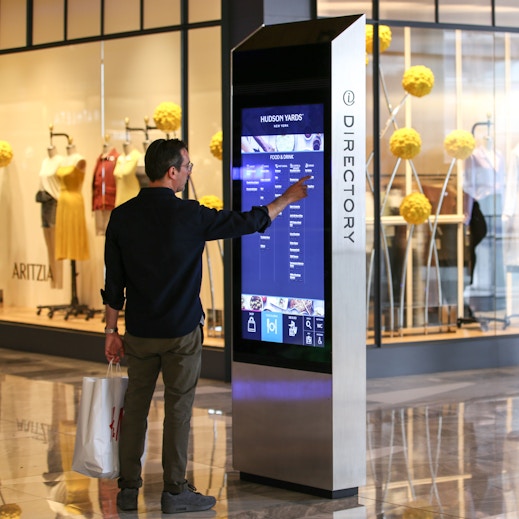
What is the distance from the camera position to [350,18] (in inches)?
203

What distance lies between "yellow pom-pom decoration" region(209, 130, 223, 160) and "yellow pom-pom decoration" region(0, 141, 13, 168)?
302cm

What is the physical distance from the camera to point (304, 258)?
5.27m

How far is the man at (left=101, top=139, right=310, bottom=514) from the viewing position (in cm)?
489

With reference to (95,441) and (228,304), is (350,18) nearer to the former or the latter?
(95,441)

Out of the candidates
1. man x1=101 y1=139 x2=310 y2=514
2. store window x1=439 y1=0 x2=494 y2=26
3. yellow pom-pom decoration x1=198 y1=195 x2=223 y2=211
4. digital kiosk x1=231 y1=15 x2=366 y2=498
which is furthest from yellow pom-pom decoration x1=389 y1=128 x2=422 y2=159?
man x1=101 y1=139 x2=310 y2=514

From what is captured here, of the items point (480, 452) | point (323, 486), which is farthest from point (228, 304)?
point (323, 486)

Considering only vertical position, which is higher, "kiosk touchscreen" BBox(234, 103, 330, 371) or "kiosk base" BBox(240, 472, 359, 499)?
"kiosk touchscreen" BBox(234, 103, 330, 371)

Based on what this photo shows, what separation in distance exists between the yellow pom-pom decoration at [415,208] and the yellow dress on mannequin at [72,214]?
3143 mm

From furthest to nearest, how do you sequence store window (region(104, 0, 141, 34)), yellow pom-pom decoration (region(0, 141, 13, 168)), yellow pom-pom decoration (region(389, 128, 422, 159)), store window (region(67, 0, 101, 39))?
yellow pom-pom decoration (region(0, 141, 13, 168))
store window (region(67, 0, 101, 39))
store window (region(104, 0, 141, 34))
yellow pom-pom decoration (region(389, 128, 422, 159))

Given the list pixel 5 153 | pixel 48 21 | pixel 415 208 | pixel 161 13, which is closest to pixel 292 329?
pixel 415 208

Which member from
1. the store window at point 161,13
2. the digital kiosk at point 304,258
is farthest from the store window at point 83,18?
the digital kiosk at point 304,258

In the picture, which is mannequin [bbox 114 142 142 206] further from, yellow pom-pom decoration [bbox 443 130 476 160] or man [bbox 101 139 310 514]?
man [bbox 101 139 310 514]

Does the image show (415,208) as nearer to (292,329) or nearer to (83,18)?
(83,18)

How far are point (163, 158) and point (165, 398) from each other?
1.07 metres
